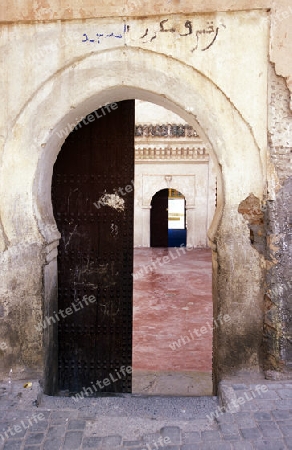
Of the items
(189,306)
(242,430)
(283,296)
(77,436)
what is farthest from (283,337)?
(189,306)

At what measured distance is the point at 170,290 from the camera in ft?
32.5

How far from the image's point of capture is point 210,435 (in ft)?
8.70

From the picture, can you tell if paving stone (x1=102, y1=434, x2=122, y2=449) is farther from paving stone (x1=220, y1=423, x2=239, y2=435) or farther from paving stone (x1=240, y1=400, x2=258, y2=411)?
paving stone (x1=240, y1=400, x2=258, y2=411)

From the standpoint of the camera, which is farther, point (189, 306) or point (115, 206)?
point (189, 306)

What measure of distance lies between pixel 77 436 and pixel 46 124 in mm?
2366

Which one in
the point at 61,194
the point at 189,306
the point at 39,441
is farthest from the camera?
the point at 189,306

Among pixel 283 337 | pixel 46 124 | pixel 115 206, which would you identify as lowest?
pixel 283 337

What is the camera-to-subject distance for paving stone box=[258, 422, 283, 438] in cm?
260

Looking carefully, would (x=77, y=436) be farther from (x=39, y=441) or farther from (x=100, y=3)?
(x=100, y=3)

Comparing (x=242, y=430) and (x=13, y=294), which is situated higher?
(x=13, y=294)

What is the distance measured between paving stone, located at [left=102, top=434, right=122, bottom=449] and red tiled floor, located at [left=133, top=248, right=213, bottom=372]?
286cm

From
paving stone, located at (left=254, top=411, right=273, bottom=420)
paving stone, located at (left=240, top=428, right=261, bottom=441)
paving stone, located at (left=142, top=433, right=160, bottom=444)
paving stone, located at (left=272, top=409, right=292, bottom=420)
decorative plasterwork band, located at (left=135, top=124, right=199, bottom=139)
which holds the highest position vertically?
decorative plasterwork band, located at (left=135, top=124, right=199, bottom=139)

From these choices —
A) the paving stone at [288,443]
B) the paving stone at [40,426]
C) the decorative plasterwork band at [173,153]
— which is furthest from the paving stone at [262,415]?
the decorative plasterwork band at [173,153]

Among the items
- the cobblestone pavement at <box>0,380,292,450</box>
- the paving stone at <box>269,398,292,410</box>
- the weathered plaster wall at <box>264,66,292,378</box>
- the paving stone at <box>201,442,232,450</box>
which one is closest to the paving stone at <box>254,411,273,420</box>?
the cobblestone pavement at <box>0,380,292,450</box>
